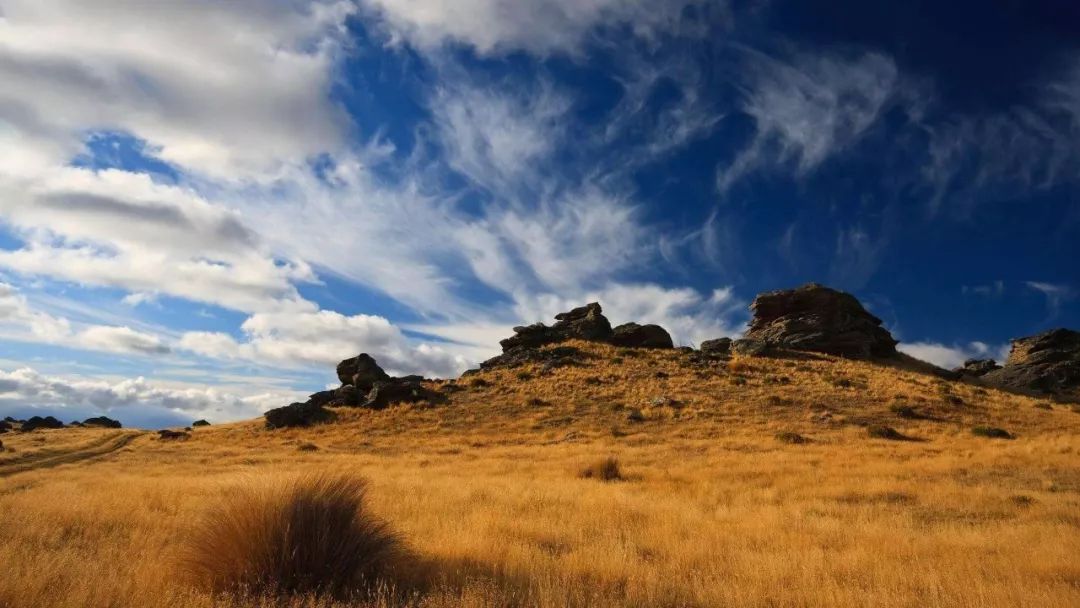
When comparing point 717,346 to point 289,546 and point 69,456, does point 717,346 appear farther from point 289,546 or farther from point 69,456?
point 289,546

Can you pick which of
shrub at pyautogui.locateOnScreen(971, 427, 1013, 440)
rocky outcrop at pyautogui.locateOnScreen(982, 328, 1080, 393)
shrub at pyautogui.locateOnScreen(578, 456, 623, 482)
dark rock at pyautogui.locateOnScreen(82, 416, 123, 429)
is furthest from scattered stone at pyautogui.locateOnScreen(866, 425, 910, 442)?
dark rock at pyautogui.locateOnScreen(82, 416, 123, 429)

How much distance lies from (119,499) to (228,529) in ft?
24.7

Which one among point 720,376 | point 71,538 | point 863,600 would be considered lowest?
point 863,600

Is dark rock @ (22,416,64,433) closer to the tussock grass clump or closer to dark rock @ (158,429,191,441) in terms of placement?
dark rock @ (158,429,191,441)

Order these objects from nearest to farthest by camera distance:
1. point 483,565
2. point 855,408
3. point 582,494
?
point 483,565, point 582,494, point 855,408

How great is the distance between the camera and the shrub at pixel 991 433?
31.2 m

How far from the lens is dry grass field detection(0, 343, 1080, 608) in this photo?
6.82m

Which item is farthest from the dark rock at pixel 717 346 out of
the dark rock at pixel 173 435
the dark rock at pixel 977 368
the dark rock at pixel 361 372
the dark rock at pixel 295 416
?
the dark rock at pixel 173 435

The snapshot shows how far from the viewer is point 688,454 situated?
85.3 ft

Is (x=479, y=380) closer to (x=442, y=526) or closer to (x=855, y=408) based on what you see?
(x=855, y=408)

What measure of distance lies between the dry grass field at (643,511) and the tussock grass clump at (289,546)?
0.87 feet

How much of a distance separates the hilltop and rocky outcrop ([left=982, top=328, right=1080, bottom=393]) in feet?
20.7

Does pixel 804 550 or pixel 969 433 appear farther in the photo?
pixel 969 433

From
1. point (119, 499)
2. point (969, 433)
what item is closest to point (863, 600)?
point (119, 499)
